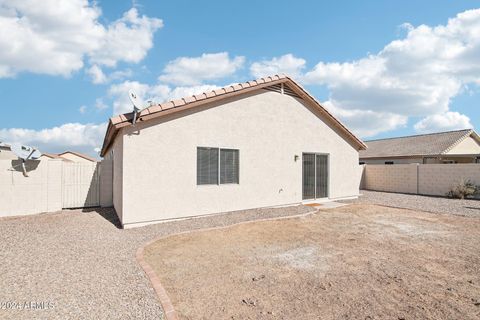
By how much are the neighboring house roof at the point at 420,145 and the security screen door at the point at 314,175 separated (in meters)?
15.1

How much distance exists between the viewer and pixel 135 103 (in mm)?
8227

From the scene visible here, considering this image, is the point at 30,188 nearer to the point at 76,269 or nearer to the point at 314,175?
the point at 76,269

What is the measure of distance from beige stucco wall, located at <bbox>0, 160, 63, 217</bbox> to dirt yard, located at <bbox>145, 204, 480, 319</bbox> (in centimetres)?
763

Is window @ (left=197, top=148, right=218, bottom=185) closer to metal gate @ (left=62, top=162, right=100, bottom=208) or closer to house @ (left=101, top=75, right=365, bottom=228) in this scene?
house @ (left=101, top=75, right=365, bottom=228)

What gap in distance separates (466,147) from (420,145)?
4585mm

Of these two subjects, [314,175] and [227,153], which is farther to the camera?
[314,175]

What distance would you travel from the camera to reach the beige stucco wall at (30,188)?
11.0 meters

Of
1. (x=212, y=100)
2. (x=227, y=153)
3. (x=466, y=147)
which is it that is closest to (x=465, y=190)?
(x=466, y=147)

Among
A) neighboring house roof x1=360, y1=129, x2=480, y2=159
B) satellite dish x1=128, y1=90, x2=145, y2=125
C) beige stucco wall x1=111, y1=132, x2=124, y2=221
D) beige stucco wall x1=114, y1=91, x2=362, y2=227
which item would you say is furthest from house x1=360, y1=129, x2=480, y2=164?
beige stucco wall x1=111, y1=132, x2=124, y2=221

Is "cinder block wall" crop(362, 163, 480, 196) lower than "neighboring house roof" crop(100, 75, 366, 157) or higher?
lower

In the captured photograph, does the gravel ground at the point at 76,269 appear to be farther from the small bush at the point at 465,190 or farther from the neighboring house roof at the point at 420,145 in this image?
the neighboring house roof at the point at 420,145

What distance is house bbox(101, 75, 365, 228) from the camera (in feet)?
29.3

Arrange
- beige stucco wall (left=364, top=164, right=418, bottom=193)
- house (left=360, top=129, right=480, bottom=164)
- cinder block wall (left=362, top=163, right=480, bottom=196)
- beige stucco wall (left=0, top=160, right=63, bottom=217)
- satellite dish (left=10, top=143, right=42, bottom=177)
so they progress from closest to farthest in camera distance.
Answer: satellite dish (left=10, top=143, right=42, bottom=177), beige stucco wall (left=0, top=160, right=63, bottom=217), cinder block wall (left=362, top=163, right=480, bottom=196), beige stucco wall (left=364, top=164, right=418, bottom=193), house (left=360, top=129, right=480, bottom=164)

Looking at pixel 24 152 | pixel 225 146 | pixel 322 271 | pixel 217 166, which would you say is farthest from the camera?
pixel 24 152
